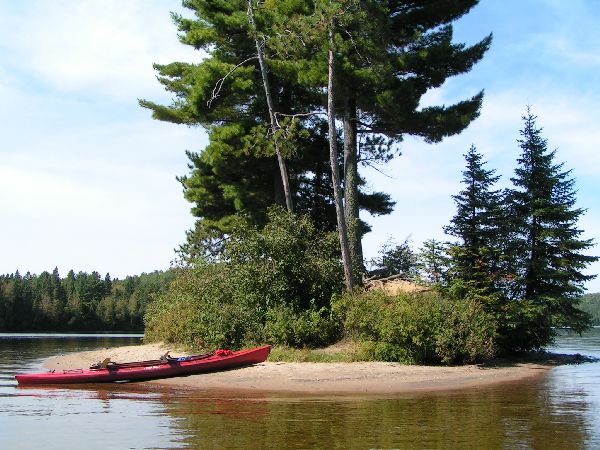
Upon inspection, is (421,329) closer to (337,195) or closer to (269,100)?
(337,195)

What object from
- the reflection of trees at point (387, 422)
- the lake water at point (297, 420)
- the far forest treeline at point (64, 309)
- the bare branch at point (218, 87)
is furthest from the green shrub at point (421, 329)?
the far forest treeline at point (64, 309)

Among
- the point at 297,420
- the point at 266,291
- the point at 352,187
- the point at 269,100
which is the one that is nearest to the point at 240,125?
the point at 269,100

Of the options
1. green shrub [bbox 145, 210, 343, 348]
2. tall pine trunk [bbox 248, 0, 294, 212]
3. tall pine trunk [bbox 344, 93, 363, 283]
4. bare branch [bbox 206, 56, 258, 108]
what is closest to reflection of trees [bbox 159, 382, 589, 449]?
green shrub [bbox 145, 210, 343, 348]

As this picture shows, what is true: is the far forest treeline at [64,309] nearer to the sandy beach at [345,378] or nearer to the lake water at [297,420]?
the sandy beach at [345,378]

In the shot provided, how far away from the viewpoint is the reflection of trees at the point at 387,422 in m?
9.77

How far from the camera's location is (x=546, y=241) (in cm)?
2773

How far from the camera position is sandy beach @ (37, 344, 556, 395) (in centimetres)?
1688

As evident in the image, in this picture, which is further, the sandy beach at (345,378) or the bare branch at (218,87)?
the bare branch at (218,87)

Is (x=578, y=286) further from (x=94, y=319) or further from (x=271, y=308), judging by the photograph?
(x=94, y=319)

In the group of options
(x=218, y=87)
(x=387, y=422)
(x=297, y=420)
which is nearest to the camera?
(x=387, y=422)

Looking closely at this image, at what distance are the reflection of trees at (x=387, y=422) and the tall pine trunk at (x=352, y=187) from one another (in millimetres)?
10624

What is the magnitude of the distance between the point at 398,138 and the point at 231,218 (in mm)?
8842

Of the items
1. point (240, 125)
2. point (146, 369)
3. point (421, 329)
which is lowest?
point (146, 369)

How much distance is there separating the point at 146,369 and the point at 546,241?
18474 millimetres
